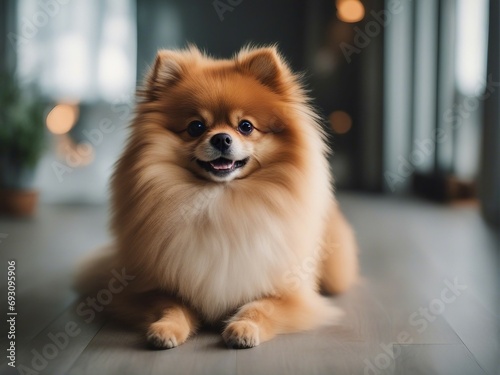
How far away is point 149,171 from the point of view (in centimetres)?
150

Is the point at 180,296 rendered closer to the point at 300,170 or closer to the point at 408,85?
the point at 300,170

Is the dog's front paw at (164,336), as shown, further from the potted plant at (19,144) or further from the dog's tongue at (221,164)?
the potted plant at (19,144)

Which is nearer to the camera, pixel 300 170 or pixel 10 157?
pixel 300 170

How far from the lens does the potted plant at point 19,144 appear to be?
187 centimetres

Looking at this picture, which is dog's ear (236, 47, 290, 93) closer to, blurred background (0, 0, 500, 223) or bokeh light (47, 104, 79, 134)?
blurred background (0, 0, 500, 223)

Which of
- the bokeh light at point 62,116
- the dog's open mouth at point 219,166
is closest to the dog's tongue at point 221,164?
the dog's open mouth at point 219,166

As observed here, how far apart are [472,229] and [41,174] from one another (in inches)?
62.3

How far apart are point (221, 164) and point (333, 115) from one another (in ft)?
2.04

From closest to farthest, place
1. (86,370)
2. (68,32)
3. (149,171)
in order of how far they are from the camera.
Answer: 1. (86,370)
2. (149,171)
3. (68,32)

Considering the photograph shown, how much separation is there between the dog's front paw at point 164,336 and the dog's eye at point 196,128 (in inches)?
20.6

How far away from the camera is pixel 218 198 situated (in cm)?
151

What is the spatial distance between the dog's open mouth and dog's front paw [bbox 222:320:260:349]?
41 cm

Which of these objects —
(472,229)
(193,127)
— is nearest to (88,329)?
(193,127)

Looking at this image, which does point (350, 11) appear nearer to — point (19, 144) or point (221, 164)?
point (221, 164)
